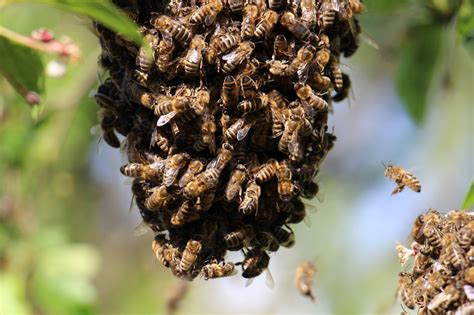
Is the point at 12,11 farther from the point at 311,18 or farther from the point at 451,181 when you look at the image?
the point at 451,181

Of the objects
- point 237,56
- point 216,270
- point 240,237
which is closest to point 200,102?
point 237,56

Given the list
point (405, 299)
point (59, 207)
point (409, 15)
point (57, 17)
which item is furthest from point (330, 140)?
point (59, 207)

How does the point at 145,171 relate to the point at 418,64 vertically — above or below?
above

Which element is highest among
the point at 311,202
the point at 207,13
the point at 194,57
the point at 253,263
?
the point at 207,13

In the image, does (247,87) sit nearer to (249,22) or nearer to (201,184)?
(249,22)

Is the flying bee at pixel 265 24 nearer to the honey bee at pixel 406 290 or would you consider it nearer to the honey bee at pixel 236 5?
the honey bee at pixel 236 5

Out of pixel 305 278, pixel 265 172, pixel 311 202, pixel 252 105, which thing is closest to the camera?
pixel 252 105

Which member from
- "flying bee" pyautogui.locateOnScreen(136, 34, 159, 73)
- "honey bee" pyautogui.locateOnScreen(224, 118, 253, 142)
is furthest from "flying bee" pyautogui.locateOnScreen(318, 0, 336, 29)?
"flying bee" pyautogui.locateOnScreen(136, 34, 159, 73)
